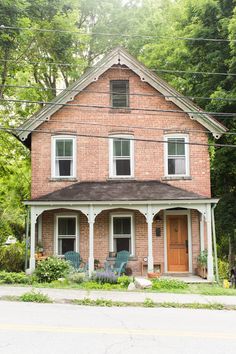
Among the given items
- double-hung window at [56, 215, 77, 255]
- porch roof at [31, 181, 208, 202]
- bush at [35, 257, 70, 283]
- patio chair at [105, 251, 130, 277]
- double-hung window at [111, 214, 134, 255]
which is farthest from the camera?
double-hung window at [56, 215, 77, 255]

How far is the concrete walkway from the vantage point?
12.3 metres

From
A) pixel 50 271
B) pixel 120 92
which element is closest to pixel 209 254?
pixel 50 271

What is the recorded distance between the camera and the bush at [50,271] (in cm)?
1588

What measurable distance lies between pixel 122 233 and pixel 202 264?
363 cm

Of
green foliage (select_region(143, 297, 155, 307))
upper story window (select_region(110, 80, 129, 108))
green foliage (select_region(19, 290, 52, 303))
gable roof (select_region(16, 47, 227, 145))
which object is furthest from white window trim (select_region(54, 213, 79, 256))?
green foliage (select_region(143, 297, 155, 307))

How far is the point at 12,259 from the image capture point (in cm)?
2123

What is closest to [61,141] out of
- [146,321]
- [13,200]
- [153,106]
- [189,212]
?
[153,106]

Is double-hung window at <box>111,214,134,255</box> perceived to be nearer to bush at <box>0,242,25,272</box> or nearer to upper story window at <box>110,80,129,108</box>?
bush at <box>0,242,25,272</box>

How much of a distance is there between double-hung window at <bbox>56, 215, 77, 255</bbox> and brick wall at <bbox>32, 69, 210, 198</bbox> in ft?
4.79

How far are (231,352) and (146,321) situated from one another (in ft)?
8.92

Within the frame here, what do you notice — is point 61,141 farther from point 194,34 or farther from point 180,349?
point 180,349

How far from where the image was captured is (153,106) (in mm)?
20141

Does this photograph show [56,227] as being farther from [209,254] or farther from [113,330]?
[113,330]

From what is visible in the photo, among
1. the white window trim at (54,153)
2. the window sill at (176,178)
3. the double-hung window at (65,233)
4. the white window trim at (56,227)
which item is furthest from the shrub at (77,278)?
the window sill at (176,178)
